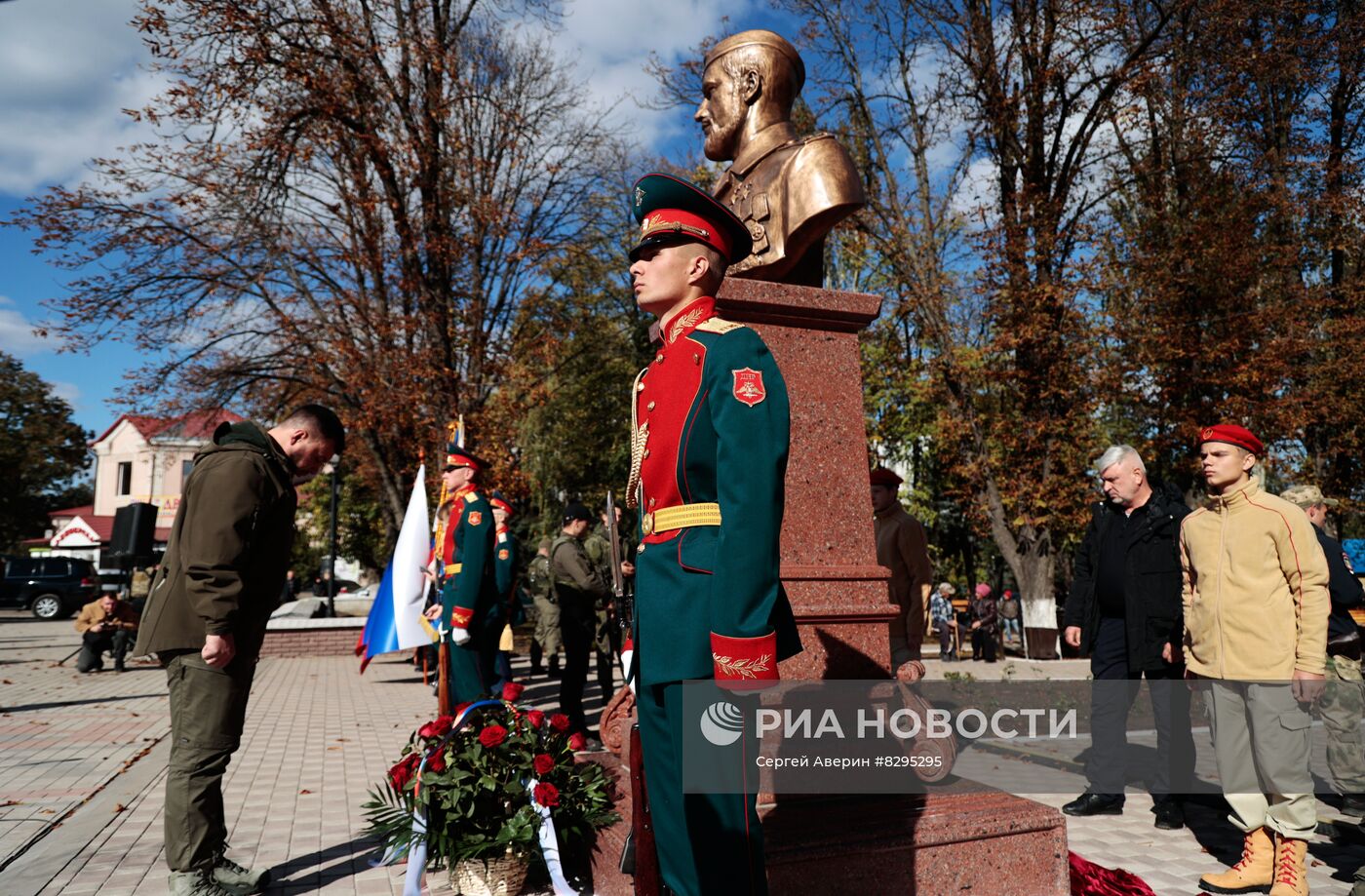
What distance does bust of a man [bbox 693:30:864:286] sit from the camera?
16.1 ft

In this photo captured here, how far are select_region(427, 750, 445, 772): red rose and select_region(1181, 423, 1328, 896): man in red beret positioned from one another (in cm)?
333

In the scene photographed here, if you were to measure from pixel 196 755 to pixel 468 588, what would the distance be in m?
2.69

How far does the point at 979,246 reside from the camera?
17.8 m

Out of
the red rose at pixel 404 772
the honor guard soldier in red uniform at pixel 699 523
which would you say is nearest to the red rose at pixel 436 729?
the red rose at pixel 404 772

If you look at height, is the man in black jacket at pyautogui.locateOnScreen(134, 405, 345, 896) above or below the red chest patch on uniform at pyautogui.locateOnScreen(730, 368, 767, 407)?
below

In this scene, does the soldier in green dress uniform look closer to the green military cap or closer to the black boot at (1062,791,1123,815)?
the black boot at (1062,791,1123,815)

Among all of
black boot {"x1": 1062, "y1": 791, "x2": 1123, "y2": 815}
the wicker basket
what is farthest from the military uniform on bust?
the wicker basket

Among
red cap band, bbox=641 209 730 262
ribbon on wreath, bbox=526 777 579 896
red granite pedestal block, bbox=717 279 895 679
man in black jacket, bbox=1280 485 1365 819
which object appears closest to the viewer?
red cap band, bbox=641 209 730 262

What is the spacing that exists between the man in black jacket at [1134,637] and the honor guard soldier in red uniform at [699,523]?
3665 mm

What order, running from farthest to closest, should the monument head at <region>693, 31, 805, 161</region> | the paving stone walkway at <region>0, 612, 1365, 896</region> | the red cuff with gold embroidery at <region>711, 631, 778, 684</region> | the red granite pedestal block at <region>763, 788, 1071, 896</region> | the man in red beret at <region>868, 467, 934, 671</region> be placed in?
the man in red beret at <region>868, 467, 934, 671</region>, the monument head at <region>693, 31, 805, 161</region>, the paving stone walkway at <region>0, 612, 1365, 896</region>, the red granite pedestal block at <region>763, 788, 1071, 896</region>, the red cuff with gold embroidery at <region>711, 631, 778, 684</region>

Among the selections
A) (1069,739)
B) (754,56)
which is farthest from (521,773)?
(1069,739)

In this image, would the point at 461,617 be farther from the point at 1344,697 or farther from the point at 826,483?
the point at 1344,697

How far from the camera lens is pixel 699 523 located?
108 inches

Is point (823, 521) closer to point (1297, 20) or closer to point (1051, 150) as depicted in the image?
point (1051, 150)
